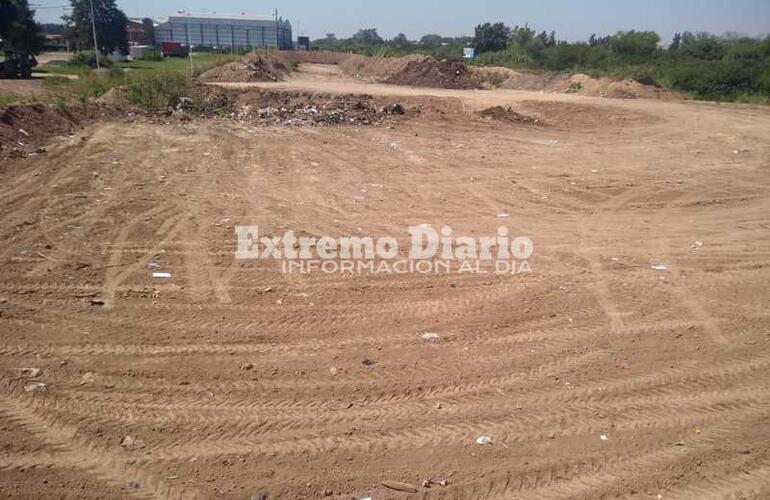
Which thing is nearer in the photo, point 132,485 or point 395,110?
point 132,485

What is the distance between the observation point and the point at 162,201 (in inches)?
313

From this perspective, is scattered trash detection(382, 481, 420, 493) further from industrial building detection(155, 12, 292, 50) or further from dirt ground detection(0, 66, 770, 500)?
industrial building detection(155, 12, 292, 50)

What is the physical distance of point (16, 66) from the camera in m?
30.5

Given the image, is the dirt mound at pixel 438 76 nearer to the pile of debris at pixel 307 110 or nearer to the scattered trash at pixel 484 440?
the pile of debris at pixel 307 110

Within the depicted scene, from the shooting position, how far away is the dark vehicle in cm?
3012

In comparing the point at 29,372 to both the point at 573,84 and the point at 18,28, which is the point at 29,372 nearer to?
the point at 573,84

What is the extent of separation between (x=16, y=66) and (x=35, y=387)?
112 feet

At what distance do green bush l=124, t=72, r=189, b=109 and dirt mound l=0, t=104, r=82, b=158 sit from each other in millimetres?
2720

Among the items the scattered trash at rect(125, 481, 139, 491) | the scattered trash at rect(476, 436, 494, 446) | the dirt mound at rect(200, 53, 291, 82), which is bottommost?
the scattered trash at rect(125, 481, 139, 491)

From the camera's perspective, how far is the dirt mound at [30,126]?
10805 mm

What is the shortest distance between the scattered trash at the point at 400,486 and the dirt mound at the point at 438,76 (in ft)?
93.2

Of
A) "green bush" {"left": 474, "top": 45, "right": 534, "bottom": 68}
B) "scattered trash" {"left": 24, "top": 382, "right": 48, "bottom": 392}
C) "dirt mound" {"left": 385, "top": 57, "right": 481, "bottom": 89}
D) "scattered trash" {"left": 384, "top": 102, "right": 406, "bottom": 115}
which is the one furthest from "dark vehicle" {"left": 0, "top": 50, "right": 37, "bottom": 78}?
"scattered trash" {"left": 24, "top": 382, "right": 48, "bottom": 392}

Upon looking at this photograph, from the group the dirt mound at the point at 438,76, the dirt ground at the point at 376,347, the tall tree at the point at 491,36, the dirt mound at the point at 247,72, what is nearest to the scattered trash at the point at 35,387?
the dirt ground at the point at 376,347

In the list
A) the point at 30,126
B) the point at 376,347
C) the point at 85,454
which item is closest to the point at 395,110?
the point at 30,126
